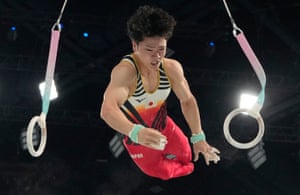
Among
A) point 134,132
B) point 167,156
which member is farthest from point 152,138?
point 167,156

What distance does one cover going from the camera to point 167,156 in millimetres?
3693

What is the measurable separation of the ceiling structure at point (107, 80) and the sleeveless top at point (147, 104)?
4.37 meters

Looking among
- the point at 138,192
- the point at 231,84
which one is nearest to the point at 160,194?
the point at 138,192

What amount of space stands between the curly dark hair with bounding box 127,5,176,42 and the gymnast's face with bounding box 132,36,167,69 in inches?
1.3

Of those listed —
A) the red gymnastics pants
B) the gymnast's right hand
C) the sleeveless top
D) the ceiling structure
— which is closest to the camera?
the gymnast's right hand

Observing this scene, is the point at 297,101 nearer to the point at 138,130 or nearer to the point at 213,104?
the point at 213,104

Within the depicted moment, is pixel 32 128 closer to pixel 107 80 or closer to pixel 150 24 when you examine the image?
pixel 150 24

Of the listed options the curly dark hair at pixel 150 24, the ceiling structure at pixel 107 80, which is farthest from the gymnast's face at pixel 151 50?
the ceiling structure at pixel 107 80

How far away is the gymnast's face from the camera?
3309 mm

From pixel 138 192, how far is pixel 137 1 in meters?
4.53

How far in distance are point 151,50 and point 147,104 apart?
1.42 ft

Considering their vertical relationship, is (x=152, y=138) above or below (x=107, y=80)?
below

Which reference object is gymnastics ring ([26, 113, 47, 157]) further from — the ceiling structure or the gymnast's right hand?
the ceiling structure

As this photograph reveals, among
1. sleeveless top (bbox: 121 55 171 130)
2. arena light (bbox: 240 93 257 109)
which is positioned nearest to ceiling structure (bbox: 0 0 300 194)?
arena light (bbox: 240 93 257 109)
